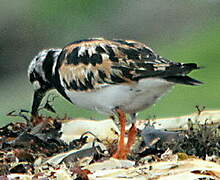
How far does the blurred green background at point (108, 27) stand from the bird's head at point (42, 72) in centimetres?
874

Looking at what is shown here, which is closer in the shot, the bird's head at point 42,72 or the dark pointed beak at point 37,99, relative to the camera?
the bird's head at point 42,72

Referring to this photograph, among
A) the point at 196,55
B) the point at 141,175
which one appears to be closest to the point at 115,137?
the point at 141,175

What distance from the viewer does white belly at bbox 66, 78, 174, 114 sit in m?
5.72

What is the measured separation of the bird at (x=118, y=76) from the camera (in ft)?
18.4

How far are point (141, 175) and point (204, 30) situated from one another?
18869 millimetres

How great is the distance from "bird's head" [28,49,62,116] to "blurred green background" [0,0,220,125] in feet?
28.7

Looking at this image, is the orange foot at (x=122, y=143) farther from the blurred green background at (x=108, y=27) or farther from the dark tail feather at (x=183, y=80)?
the blurred green background at (x=108, y=27)

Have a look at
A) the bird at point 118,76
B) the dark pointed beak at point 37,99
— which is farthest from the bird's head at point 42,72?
the bird at point 118,76

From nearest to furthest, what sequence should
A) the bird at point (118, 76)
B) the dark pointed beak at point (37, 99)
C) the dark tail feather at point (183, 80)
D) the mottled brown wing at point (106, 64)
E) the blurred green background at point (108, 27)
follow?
the dark tail feather at point (183, 80), the bird at point (118, 76), the mottled brown wing at point (106, 64), the dark pointed beak at point (37, 99), the blurred green background at point (108, 27)

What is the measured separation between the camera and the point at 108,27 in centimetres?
2225

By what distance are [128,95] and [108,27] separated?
16.6m

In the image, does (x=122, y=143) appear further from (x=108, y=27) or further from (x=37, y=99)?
(x=108, y=27)

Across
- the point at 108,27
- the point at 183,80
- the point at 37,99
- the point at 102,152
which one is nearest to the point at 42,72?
the point at 37,99

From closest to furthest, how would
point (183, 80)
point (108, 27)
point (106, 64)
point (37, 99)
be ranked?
point (183, 80), point (106, 64), point (37, 99), point (108, 27)
